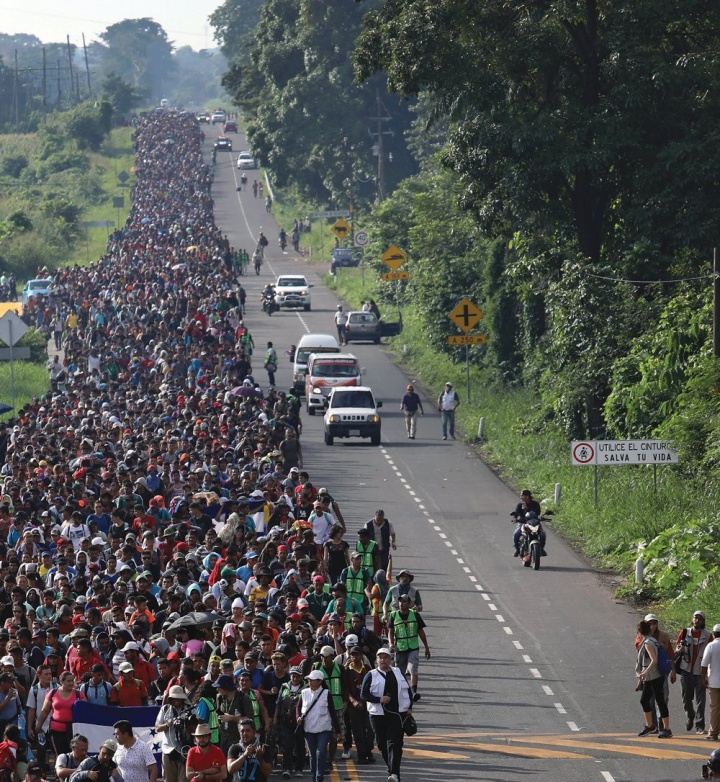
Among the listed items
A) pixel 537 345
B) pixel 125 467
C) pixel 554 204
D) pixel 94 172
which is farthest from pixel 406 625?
pixel 94 172

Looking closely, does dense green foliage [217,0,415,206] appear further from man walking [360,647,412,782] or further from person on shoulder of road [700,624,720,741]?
man walking [360,647,412,782]

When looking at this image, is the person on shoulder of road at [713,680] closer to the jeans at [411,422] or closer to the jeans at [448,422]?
the jeans at [448,422]

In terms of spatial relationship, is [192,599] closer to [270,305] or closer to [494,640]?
[494,640]

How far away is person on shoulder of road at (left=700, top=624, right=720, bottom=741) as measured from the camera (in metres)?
19.1

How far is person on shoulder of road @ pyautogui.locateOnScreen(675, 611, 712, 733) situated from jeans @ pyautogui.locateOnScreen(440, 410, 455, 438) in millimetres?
22642

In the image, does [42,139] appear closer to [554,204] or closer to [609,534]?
[554,204]

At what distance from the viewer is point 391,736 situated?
17359mm

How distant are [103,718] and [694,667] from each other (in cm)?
679

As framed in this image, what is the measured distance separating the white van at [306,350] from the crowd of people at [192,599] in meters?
9.14

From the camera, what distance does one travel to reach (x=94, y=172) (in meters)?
133

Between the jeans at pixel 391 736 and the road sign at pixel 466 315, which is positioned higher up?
the road sign at pixel 466 315

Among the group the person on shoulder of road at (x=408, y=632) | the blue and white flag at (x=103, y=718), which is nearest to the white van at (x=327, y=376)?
the person on shoulder of road at (x=408, y=632)

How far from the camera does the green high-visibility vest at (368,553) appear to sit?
22.9 meters

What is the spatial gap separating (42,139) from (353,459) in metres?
110
